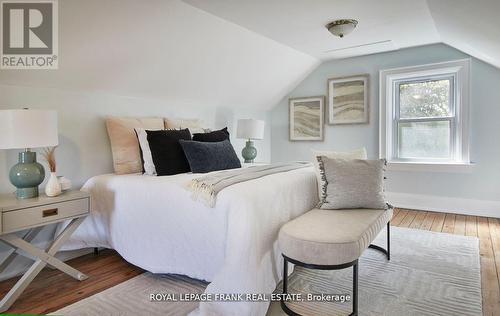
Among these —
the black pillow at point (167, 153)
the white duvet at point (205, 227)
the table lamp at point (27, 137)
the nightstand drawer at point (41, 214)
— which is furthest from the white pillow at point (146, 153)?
the table lamp at point (27, 137)

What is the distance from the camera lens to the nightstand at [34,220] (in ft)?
5.90

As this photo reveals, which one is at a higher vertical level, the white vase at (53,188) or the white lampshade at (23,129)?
the white lampshade at (23,129)

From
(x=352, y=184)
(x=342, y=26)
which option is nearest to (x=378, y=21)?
(x=342, y=26)

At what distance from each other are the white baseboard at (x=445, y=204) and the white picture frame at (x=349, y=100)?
122 cm

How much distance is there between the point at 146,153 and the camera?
108 inches

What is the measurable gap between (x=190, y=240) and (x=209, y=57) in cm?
215

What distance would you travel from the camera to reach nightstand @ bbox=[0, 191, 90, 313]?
70.8 inches

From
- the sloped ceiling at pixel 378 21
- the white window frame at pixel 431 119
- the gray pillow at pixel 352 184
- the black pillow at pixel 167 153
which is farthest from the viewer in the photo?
the white window frame at pixel 431 119

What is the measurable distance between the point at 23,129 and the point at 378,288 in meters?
2.46

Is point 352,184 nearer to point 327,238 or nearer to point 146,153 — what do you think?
point 327,238

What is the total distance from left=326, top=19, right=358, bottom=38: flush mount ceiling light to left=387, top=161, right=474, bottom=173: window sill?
6.90 feet

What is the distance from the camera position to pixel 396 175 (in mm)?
4398

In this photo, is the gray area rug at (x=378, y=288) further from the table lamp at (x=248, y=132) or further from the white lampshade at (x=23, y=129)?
the table lamp at (x=248, y=132)

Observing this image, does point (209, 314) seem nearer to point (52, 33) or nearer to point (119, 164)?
point (119, 164)
